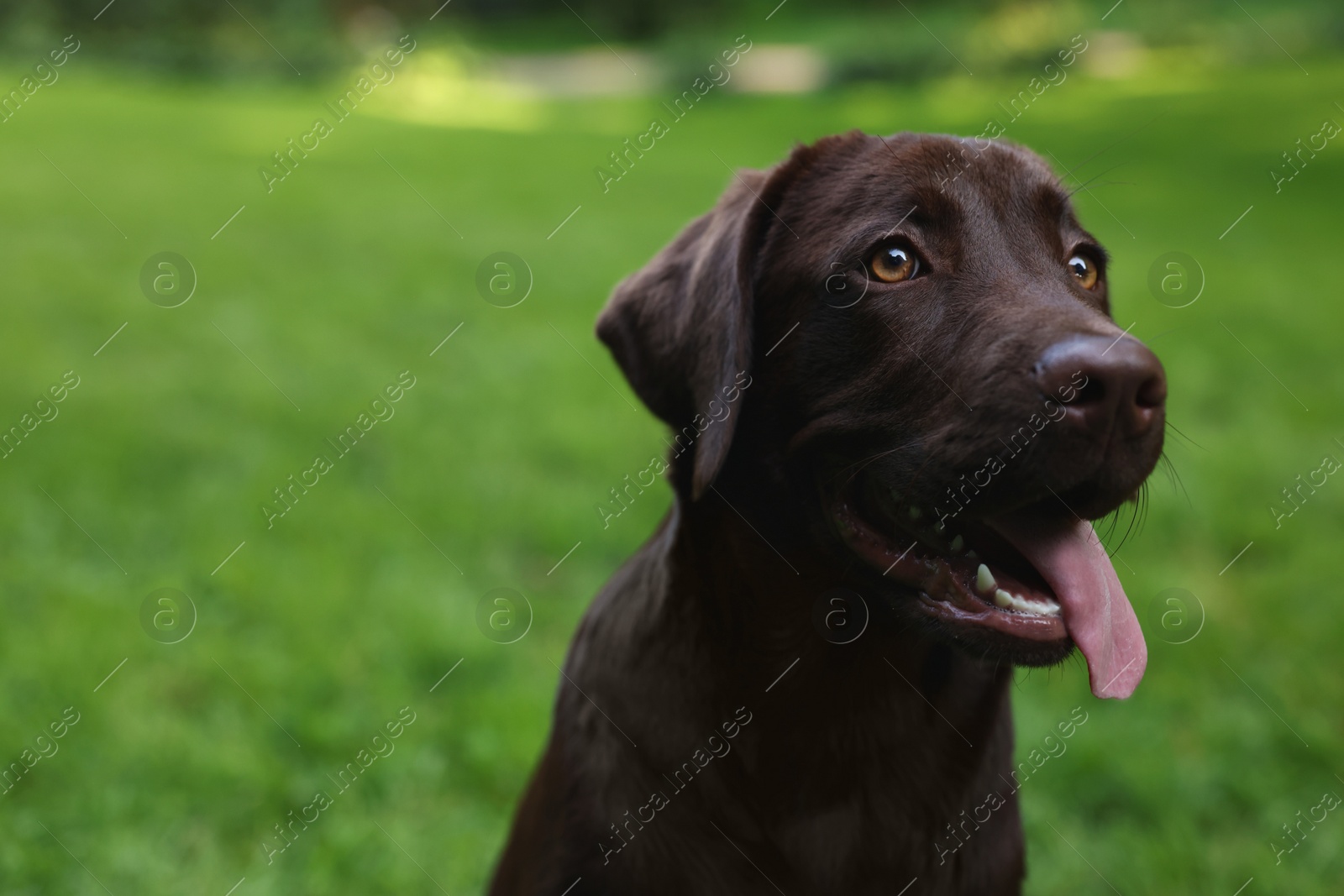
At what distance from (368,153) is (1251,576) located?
11535 millimetres

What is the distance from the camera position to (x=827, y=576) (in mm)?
2145

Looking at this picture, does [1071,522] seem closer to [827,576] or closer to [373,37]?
[827,576]

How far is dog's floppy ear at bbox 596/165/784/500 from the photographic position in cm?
204

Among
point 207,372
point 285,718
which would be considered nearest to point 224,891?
point 285,718

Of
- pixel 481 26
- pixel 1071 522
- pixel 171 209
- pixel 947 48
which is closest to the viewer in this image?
pixel 1071 522

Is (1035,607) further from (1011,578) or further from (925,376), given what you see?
(925,376)
